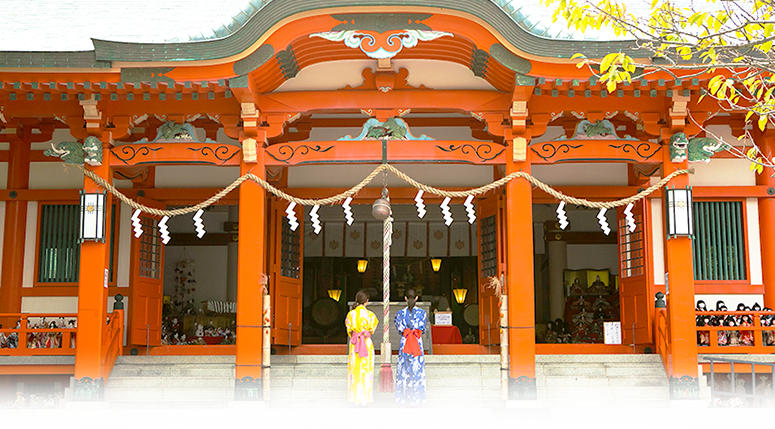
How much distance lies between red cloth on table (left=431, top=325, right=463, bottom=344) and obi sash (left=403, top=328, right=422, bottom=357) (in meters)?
3.23

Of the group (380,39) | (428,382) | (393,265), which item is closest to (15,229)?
(380,39)

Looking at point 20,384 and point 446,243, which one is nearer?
point 20,384

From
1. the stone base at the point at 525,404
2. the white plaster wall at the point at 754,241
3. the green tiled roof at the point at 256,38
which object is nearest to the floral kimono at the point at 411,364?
the stone base at the point at 525,404

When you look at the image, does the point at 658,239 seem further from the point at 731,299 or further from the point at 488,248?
the point at 488,248

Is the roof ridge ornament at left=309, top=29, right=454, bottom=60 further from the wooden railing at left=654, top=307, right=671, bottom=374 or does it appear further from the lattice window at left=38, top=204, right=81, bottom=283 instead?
the lattice window at left=38, top=204, right=81, bottom=283

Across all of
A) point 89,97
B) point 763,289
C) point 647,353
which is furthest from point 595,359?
point 89,97

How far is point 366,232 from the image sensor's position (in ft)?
55.8

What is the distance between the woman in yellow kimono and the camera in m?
9.25

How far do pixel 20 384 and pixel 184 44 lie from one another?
6222 millimetres

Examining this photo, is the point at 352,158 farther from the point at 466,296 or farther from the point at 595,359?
the point at 466,296

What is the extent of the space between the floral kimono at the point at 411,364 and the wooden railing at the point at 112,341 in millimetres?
3773

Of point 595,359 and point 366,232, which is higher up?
point 366,232

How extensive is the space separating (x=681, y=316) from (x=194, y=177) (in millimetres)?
7386

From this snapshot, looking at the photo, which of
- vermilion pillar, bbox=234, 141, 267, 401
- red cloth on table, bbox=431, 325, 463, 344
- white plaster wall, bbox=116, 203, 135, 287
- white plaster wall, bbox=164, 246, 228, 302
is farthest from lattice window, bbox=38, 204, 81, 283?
white plaster wall, bbox=164, 246, 228, 302
